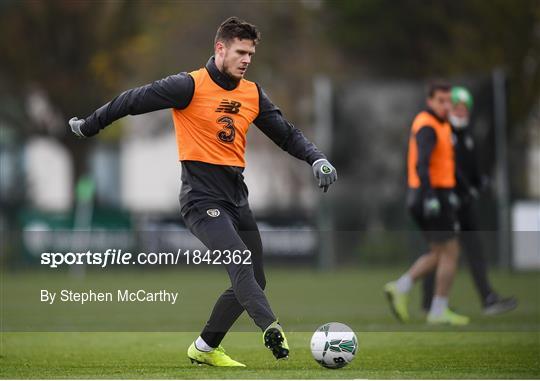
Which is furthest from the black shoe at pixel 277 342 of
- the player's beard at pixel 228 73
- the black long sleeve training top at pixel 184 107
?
the player's beard at pixel 228 73

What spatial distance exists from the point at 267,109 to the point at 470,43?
22.3m

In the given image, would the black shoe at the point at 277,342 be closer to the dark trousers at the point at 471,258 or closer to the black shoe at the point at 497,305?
the black shoe at the point at 497,305

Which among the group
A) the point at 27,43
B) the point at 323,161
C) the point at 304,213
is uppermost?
the point at 27,43

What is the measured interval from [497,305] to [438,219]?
3.84ft

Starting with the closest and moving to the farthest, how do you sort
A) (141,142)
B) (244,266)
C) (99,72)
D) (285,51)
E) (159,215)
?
(244,266)
(159,215)
(99,72)
(285,51)
(141,142)

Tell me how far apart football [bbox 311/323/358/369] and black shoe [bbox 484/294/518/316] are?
5.18m

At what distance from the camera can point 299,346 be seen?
10438 millimetres

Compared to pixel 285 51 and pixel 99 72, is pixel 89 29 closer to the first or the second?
pixel 99 72

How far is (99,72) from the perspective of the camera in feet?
109

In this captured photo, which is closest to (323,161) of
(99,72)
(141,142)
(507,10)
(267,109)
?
(267,109)

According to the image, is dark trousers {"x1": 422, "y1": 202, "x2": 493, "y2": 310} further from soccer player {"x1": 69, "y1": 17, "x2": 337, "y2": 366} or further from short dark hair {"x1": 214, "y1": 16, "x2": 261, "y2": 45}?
short dark hair {"x1": 214, "y1": 16, "x2": 261, "y2": 45}

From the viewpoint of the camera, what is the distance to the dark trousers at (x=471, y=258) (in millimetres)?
14055

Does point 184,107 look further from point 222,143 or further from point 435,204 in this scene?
point 435,204

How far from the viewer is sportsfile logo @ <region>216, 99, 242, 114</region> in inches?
352
